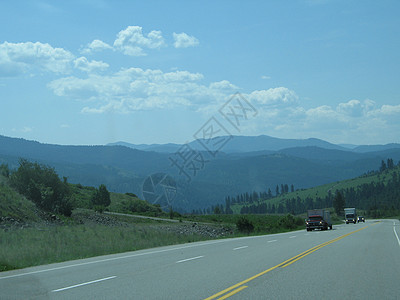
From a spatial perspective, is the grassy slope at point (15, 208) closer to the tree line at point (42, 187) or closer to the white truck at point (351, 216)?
the tree line at point (42, 187)

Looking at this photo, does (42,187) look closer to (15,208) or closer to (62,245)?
(15,208)

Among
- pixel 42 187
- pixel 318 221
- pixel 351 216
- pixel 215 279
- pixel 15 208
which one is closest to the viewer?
pixel 215 279

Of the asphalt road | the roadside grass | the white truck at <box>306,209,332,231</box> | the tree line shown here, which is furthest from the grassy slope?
the white truck at <box>306,209,332,231</box>

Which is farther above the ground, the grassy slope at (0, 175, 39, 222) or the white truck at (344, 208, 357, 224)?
the grassy slope at (0, 175, 39, 222)

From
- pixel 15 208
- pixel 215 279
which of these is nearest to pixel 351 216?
pixel 15 208

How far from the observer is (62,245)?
67.5 feet

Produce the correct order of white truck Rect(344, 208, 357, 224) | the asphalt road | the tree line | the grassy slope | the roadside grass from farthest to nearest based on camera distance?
white truck Rect(344, 208, 357, 224), the tree line, the grassy slope, the roadside grass, the asphalt road

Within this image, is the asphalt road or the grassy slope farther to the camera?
the grassy slope

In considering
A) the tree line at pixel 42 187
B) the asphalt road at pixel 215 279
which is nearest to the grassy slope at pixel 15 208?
the tree line at pixel 42 187

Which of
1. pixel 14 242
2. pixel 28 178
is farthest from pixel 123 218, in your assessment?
pixel 14 242

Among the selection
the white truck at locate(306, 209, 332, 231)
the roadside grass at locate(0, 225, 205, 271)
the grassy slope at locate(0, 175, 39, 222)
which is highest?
the grassy slope at locate(0, 175, 39, 222)

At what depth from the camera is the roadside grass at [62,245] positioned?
1653 centimetres

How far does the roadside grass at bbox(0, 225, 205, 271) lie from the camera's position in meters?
16.5

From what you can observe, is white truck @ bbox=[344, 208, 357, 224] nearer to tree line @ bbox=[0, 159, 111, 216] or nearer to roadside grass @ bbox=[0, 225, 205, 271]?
tree line @ bbox=[0, 159, 111, 216]
